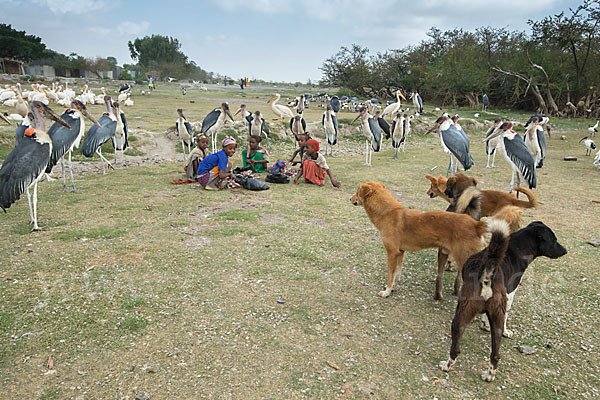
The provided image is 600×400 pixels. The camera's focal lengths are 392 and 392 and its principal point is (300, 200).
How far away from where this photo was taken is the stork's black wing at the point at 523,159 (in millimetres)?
8273

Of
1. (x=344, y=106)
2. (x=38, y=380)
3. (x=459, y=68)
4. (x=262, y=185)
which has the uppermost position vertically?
(x=459, y=68)

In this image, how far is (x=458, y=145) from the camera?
9.74 meters

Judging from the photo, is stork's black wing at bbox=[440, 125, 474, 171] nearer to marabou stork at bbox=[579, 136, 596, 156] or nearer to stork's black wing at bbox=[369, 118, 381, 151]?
A: stork's black wing at bbox=[369, 118, 381, 151]

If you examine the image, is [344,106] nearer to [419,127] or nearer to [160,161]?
[419,127]

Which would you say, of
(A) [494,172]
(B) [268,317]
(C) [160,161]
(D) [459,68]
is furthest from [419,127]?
(B) [268,317]

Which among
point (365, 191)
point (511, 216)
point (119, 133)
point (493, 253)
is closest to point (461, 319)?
point (493, 253)

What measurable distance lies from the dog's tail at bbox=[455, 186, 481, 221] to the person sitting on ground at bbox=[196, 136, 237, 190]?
16.7ft

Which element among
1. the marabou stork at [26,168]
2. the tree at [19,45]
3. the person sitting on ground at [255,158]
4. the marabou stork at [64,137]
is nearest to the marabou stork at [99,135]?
the marabou stork at [64,137]

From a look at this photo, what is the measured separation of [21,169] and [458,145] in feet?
29.4

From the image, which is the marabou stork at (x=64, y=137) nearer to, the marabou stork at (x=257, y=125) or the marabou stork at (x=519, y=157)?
the marabou stork at (x=257, y=125)

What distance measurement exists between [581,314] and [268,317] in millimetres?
3150

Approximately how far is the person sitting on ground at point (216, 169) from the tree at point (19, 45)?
4396 cm

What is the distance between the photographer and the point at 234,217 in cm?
649

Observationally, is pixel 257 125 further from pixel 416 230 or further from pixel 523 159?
pixel 416 230
